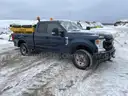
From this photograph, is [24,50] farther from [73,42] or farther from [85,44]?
[85,44]

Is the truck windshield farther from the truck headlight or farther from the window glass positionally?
the truck headlight

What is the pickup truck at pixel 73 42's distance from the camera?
629cm

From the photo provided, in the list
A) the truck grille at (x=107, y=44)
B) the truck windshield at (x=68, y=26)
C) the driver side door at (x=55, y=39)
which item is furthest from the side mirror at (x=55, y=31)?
the truck grille at (x=107, y=44)

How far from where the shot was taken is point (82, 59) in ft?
21.5

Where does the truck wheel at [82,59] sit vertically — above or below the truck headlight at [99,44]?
below

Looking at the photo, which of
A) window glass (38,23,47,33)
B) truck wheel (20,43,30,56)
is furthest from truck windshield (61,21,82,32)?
truck wheel (20,43,30,56)

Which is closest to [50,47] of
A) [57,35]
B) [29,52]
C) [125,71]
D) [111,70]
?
[57,35]

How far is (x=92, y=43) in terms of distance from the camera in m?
6.24

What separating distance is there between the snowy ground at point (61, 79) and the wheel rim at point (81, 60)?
10.9 inches

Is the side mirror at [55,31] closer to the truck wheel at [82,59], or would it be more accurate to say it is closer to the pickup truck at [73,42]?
the pickup truck at [73,42]

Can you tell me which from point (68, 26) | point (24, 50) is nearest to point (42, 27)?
point (68, 26)

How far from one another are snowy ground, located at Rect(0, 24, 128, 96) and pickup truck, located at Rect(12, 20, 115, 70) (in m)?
0.52

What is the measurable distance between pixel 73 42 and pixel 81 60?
0.79 meters

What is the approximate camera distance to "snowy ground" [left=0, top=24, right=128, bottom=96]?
471 centimetres
